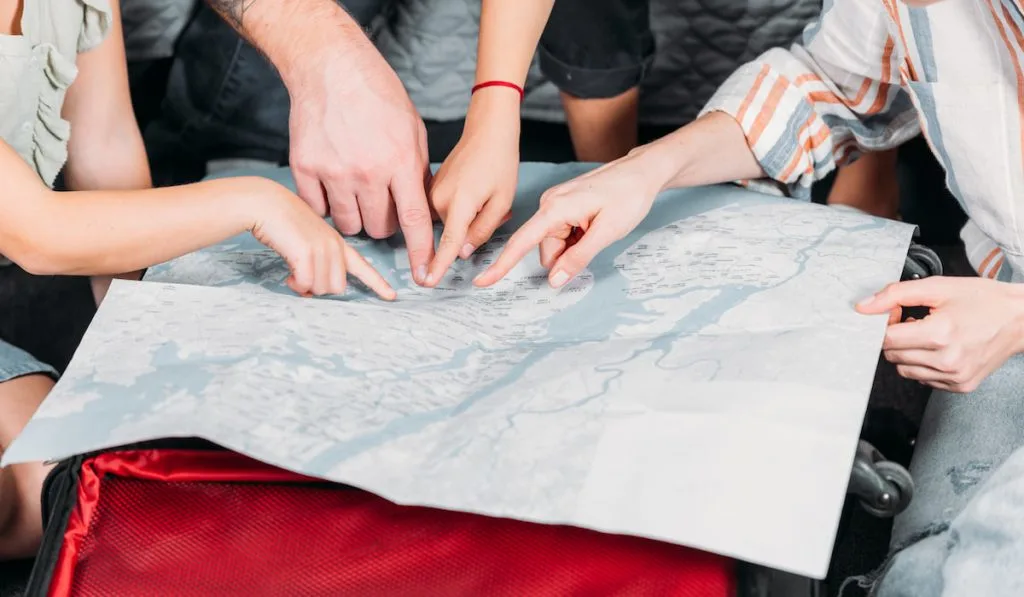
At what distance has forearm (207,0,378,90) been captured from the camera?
800 mm

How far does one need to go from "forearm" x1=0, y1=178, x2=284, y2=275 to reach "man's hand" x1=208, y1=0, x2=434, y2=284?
7cm

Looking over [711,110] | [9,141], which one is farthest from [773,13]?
[9,141]

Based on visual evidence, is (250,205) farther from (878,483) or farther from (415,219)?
(878,483)

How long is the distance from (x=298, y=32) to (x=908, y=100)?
0.49m

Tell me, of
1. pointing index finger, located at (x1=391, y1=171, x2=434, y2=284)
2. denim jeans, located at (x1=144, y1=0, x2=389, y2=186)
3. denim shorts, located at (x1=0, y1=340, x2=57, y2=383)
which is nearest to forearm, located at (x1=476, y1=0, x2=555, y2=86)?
pointing index finger, located at (x1=391, y1=171, x2=434, y2=284)

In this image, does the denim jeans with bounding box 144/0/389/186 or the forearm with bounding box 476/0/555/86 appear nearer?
the forearm with bounding box 476/0/555/86

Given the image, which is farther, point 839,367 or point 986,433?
point 986,433

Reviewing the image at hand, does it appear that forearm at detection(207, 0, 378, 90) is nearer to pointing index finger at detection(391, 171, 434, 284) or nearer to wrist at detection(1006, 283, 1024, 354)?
pointing index finger at detection(391, 171, 434, 284)

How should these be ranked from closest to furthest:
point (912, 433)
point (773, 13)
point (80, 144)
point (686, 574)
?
point (686, 574)
point (80, 144)
point (912, 433)
point (773, 13)

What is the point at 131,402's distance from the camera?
1.78ft

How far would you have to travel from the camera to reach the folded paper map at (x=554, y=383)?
499mm

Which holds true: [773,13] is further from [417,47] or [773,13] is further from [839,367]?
[839,367]

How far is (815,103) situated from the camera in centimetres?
82

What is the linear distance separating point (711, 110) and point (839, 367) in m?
0.31
